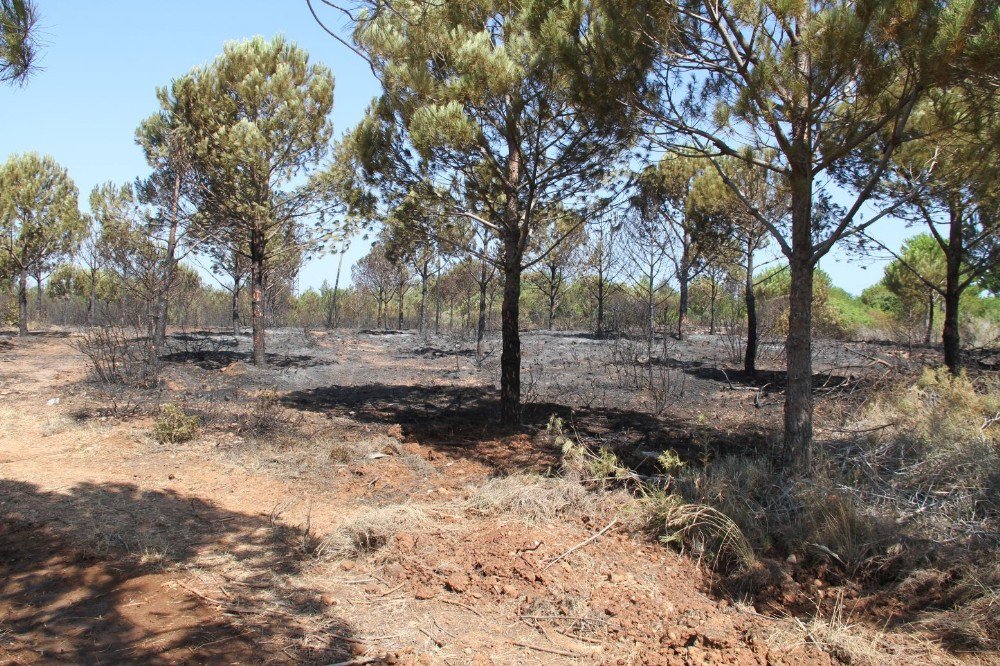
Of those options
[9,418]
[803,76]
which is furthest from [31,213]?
[803,76]

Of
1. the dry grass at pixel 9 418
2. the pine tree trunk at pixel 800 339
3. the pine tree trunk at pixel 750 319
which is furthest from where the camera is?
the pine tree trunk at pixel 750 319

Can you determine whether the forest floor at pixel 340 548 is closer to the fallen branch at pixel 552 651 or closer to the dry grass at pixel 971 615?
the fallen branch at pixel 552 651

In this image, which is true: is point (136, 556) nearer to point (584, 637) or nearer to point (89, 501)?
point (89, 501)

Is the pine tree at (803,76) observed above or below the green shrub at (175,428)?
above

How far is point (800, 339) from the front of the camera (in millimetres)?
5527

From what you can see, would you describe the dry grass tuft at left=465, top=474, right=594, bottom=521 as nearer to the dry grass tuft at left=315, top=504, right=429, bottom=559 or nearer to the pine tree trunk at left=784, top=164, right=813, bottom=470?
the dry grass tuft at left=315, top=504, right=429, bottom=559

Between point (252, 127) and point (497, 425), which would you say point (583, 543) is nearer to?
point (497, 425)

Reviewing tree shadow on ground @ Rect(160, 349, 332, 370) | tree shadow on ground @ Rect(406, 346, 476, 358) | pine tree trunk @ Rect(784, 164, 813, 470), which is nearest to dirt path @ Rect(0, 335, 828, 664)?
pine tree trunk @ Rect(784, 164, 813, 470)

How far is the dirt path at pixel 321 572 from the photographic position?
10.3 ft

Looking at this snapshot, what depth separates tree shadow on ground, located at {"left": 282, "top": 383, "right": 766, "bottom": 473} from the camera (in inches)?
267

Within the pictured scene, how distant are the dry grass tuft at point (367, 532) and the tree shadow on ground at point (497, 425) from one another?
1.49 metres

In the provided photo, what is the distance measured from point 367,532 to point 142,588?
1333 mm

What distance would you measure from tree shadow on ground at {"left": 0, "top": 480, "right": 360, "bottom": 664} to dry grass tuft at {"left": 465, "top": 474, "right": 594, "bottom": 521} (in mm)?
1402

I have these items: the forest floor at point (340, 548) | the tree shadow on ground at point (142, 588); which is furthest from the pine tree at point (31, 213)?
the tree shadow on ground at point (142, 588)
